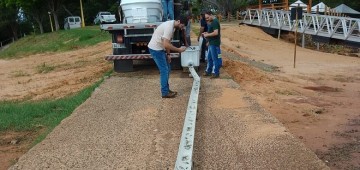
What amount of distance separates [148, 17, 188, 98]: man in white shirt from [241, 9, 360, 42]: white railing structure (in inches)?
645

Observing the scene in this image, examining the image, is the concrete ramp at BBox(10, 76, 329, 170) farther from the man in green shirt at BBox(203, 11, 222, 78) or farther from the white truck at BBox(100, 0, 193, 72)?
the white truck at BBox(100, 0, 193, 72)

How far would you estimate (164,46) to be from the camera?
8.48m

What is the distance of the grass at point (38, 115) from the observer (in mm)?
8234

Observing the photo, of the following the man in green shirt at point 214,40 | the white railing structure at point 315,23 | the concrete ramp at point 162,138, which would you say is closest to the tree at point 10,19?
the white railing structure at point 315,23

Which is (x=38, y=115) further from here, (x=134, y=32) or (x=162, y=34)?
(x=134, y=32)

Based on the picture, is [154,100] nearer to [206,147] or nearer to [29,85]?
[206,147]

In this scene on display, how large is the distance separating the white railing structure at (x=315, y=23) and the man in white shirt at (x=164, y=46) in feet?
53.8

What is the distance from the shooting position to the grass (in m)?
8.23

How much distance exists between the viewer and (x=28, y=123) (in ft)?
27.8

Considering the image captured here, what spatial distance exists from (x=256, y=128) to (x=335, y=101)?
569cm

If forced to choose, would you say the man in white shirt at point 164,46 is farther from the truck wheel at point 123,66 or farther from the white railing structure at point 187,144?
the truck wheel at point 123,66

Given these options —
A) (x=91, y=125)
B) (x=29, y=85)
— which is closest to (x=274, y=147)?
(x=91, y=125)

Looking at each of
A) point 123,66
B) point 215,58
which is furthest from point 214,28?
point 123,66

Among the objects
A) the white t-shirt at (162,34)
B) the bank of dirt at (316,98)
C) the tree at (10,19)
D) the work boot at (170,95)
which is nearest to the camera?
the bank of dirt at (316,98)
